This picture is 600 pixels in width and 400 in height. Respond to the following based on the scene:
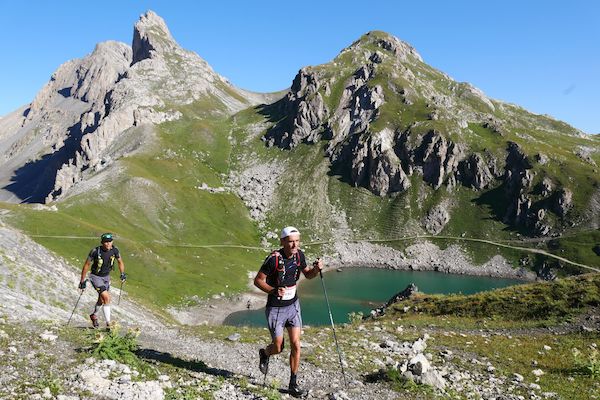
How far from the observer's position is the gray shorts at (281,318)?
12148mm

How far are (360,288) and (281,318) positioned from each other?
124m

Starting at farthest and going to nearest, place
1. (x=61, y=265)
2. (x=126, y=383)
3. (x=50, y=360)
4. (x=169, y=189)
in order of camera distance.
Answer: (x=169, y=189), (x=61, y=265), (x=50, y=360), (x=126, y=383)

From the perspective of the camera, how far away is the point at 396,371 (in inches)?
574

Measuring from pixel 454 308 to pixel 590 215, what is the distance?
577 ft

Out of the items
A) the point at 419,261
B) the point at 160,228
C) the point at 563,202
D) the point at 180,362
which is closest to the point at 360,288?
the point at 419,261

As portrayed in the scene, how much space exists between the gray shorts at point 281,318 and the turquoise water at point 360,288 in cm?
7257

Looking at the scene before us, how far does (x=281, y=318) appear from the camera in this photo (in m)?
12.2

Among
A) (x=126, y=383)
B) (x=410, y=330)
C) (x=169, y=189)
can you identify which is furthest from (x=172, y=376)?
(x=169, y=189)

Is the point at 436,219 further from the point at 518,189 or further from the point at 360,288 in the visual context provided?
the point at 360,288

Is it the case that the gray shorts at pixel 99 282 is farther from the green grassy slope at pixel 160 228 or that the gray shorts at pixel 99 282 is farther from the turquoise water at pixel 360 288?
the turquoise water at pixel 360 288

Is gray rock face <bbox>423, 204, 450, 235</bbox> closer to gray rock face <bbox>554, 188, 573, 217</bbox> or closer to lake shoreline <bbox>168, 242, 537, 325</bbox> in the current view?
lake shoreline <bbox>168, 242, 537, 325</bbox>

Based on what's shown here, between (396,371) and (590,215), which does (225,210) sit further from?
(396,371)

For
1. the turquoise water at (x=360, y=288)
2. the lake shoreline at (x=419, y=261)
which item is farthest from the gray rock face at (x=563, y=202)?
the turquoise water at (x=360, y=288)

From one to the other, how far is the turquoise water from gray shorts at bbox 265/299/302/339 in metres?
72.6
